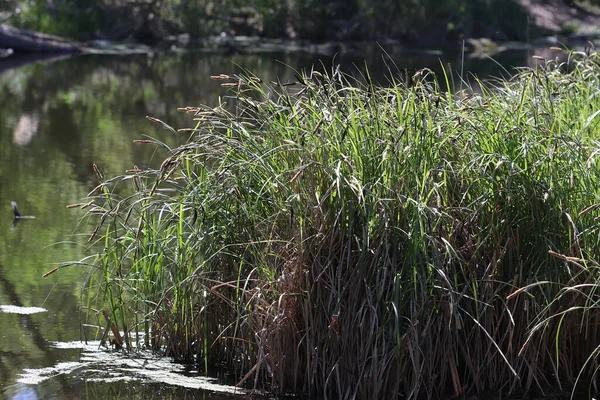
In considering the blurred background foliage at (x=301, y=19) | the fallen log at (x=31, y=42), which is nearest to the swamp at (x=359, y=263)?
the fallen log at (x=31, y=42)

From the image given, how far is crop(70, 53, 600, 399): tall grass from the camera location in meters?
4.37

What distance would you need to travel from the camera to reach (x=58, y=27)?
2622cm

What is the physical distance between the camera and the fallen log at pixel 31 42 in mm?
23016

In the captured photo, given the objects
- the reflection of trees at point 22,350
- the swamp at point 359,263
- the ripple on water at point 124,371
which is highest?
the swamp at point 359,263

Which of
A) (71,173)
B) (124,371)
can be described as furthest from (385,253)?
(71,173)

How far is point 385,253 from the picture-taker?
435 cm

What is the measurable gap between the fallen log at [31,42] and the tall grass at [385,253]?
62.9 ft

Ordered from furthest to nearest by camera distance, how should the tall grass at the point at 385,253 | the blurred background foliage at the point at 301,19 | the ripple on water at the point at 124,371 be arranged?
the blurred background foliage at the point at 301,19 → the ripple on water at the point at 124,371 → the tall grass at the point at 385,253

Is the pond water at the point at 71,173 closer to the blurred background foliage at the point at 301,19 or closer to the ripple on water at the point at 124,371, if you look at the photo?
the ripple on water at the point at 124,371

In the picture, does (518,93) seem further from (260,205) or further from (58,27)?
(58,27)

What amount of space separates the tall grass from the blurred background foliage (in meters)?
22.9

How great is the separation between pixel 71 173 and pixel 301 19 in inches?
773

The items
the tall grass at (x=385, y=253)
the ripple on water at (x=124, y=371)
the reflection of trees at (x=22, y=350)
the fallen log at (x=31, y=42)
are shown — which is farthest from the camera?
the fallen log at (x=31, y=42)

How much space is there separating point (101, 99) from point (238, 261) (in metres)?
12.5
